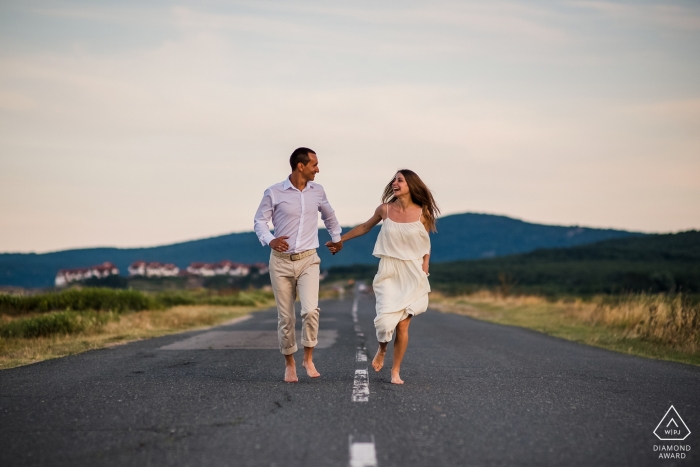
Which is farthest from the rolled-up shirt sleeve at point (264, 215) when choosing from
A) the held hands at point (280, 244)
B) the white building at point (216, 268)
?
the white building at point (216, 268)

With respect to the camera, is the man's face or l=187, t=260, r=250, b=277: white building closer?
the man's face

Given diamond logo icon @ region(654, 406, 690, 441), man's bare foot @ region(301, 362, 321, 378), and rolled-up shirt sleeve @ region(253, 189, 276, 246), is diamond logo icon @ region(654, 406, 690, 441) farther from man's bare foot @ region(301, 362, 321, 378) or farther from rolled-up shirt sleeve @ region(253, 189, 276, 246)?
rolled-up shirt sleeve @ region(253, 189, 276, 246)

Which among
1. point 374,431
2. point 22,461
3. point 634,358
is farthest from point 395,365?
point 634,358

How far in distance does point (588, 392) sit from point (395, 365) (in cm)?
191

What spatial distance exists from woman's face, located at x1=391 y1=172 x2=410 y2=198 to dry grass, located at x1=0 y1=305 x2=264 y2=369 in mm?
5492

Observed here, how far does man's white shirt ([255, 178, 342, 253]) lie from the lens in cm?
753

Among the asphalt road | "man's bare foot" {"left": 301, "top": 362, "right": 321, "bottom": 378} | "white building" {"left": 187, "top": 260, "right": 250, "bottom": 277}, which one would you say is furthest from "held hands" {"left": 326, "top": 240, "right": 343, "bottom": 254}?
"white building" {"left": 187, "top": 260, "right": 250, "bottom": 277}

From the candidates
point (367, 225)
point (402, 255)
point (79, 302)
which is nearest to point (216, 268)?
point (79, 302)

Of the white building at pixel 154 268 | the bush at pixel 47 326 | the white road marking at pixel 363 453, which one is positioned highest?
the white road marking at pixel 363 453

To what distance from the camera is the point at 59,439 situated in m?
4.89

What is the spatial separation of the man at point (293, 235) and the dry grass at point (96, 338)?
4063mm

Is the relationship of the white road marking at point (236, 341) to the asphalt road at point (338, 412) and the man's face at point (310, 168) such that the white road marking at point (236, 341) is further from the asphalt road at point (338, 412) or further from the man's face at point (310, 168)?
the man's face at point (310, 168)

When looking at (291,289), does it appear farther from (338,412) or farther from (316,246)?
(338,412)

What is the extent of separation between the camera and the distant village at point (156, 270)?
6682 cm
